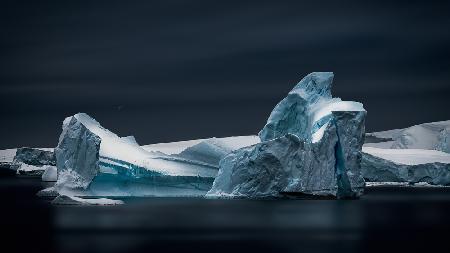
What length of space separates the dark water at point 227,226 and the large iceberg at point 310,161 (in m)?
0.71

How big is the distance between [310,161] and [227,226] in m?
9.81

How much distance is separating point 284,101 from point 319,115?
2606 mm

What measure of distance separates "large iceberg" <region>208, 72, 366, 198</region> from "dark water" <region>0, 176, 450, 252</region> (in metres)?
0.71

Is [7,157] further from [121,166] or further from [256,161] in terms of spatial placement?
[256,161]

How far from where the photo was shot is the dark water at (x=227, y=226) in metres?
20.6

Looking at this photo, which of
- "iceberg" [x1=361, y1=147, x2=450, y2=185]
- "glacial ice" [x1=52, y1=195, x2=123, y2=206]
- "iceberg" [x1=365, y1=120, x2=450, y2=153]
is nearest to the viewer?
"glacial ice" [x1=52, y1=195, x2=123, y2=206]

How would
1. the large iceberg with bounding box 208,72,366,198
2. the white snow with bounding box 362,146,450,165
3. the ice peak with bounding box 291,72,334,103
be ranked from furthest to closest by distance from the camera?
the white snow with bounding box 362,146,450,165
the ice peak with bounding box 291,72,334,103
the large iceberg with bounding box 208,72,366,198

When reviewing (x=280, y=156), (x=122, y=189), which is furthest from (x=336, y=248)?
(x=122, y=189)

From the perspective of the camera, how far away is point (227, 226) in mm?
25984

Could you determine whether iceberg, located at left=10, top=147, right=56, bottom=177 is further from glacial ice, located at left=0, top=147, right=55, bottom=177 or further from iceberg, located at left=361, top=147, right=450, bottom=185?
iceberg, located at left=361, top=147, right=450, bottom=185

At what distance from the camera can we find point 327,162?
3538cm

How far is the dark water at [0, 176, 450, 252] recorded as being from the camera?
812 inches

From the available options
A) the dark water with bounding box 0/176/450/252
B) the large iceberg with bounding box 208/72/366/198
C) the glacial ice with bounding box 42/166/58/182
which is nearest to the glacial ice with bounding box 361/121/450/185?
the dark water with bounding box 0/176/450/252

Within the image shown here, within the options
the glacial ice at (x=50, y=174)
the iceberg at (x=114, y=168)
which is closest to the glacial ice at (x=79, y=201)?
the iceberg at (x=114, y=168)
